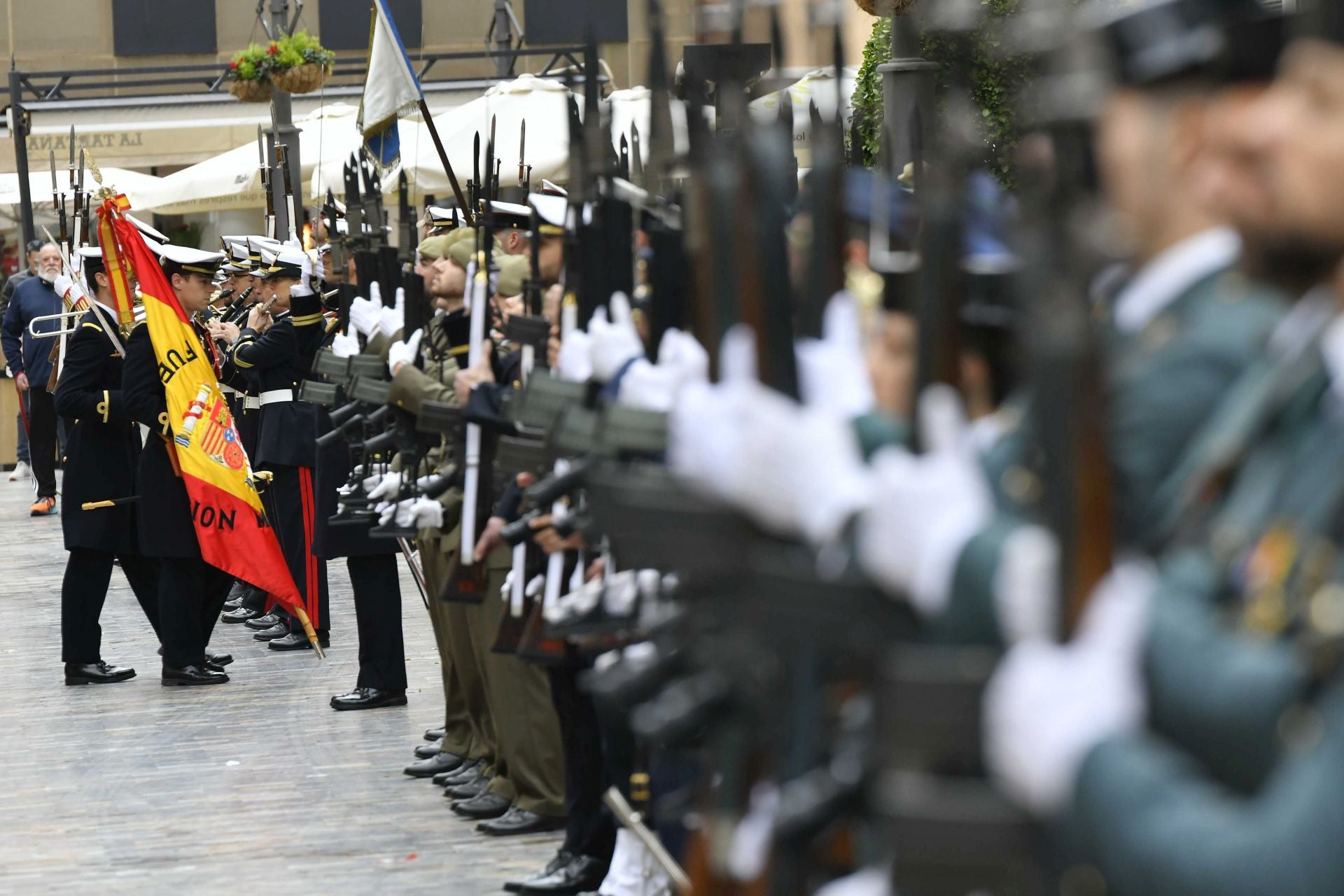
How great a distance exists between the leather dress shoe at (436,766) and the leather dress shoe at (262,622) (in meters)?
3.59

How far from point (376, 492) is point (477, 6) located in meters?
21.6

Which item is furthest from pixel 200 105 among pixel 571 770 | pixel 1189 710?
pixel 1189 710

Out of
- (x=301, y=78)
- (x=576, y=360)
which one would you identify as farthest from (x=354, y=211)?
(x=301, y=78)

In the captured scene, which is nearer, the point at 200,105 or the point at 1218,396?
the point at 1218,396

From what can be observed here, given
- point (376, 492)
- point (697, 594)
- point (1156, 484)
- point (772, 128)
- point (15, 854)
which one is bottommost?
point (15, 854)

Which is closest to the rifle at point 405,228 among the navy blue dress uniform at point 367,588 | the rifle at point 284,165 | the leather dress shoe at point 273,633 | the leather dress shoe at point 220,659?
the navy blue dress uniform at point 367,588

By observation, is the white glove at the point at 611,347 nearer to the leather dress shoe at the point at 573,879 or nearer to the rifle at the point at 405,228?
the leather dress shoe at the point at 573,879

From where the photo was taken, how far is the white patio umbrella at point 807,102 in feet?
12.9

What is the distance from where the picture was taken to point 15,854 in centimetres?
600

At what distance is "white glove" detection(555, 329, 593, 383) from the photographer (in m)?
4.06

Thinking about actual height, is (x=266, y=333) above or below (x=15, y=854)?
above

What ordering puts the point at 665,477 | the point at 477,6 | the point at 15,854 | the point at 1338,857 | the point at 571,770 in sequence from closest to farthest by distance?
the point at 1338,857
the point at 665,477
the point at 571,770
the point at 15,854
the point at 477,6

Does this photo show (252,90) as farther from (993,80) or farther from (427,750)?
(993,80)

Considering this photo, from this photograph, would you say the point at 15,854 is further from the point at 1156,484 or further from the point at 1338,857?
the point at 1338,857
